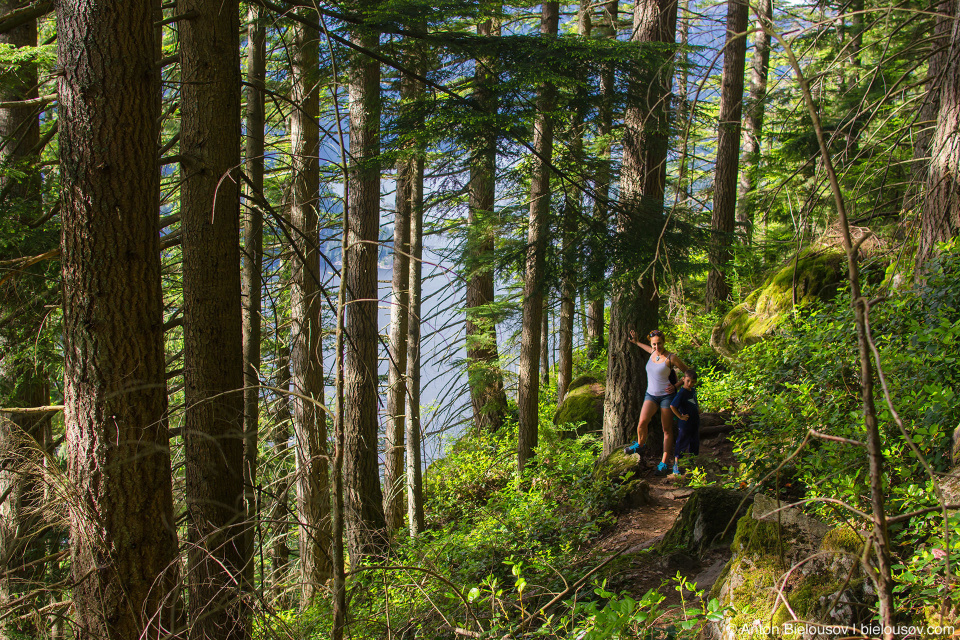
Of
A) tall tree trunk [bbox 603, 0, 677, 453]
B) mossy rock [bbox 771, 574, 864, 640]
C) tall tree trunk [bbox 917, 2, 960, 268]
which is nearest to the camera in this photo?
mossy rock [bbox 771, 574, 864, 640]

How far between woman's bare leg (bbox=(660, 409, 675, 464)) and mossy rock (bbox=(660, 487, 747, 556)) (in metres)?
1.89

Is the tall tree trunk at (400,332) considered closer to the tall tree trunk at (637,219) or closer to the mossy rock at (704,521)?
the tall tree trunk at (637,219)

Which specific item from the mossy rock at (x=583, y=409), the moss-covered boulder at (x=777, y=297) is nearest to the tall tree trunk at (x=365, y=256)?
the mossy rock at (x=583, y=409)

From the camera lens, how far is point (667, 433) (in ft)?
24.0

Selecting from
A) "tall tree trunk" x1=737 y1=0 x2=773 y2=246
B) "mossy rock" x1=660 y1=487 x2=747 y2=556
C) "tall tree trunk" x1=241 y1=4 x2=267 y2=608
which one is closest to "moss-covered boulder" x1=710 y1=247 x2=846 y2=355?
"tall tree trunk" x1=737 y1=0 x2=773 y2=246

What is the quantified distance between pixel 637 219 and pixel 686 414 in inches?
102

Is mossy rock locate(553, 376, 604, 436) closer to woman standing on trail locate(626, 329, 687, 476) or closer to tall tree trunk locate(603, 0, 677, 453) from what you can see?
tall tree trunk locate(603, 0, 677, 453)

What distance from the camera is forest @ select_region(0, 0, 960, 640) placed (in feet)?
9.05

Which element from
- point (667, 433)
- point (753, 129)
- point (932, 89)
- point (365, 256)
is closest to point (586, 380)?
point (667, 433)

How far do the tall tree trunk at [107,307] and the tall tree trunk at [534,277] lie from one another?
204 inches

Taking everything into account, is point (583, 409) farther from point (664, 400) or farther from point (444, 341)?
point (444, 341)

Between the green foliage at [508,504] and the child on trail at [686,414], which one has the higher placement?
the child on trail at [686,414]

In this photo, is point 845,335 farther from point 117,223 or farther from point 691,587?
point 117,223

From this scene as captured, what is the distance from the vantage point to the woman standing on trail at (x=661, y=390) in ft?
23.7
